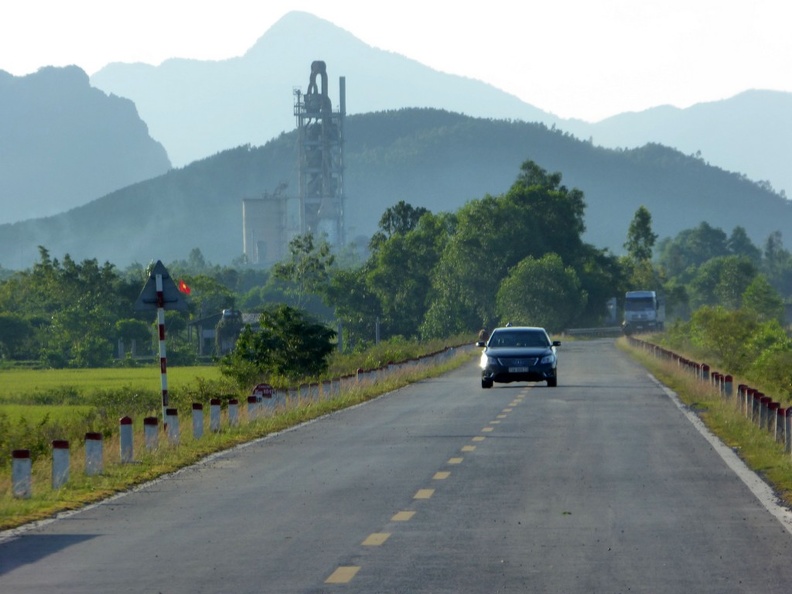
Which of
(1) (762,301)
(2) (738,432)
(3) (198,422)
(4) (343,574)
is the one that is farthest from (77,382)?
(1) (762,301)

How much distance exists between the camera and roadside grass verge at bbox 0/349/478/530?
15562 millimetres

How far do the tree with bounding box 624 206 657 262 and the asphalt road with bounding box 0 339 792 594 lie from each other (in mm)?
155563

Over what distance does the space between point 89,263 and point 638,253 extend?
6949 cm

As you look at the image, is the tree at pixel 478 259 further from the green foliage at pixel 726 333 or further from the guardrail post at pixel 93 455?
the guardrail post at pixel 93 455

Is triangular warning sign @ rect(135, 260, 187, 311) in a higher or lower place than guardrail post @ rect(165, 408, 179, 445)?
higher

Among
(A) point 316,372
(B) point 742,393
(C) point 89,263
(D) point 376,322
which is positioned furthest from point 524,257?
(B) point 742,393

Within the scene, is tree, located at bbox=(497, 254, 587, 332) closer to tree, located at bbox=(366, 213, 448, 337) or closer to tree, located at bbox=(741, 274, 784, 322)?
tree, located at bbox=(366, 213, 448, 337)

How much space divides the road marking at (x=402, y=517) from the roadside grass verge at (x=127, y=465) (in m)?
3.33

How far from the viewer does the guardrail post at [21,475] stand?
1633cm

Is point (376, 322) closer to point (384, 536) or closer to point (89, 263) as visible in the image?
point (89, 263)

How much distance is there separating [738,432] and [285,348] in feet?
70.9

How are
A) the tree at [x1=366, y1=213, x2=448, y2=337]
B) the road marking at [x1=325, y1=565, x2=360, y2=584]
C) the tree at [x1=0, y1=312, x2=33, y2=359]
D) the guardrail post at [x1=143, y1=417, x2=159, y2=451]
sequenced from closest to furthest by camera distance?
1. the road marking at [x1=325, y1=565, x2=360, y2=584]
2. the guardrail post at [x1=143, y1=417, x2=159, y2=451]
3. the tree at [x1=0, y1=312, x2=33, y2=359]
4. the tree at [x1=366, y1=213, x2=448, y2=337]

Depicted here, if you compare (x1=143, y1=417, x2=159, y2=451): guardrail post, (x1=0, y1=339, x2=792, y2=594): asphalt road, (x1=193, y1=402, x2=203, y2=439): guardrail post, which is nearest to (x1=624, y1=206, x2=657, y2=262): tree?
(x1=193, y1=402, x2=203, y2=439): guardrail post

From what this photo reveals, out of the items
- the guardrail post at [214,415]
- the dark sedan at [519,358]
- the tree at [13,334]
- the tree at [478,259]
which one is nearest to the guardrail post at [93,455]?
the guardrail post at [214,415]
